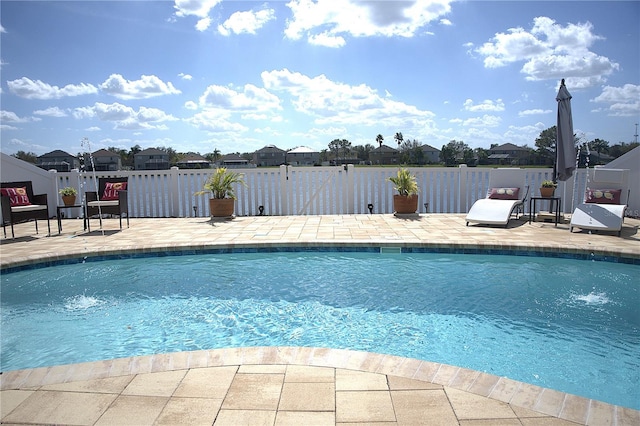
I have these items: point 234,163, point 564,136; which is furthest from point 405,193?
point 234,163

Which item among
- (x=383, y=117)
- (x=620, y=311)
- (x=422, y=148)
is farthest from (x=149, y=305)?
(x=422, y=148)

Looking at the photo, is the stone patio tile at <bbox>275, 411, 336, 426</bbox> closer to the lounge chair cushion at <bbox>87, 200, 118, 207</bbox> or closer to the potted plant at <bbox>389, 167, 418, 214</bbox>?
the lounge chair cushion at <bbox>87, 200, 118, 207</bbox>

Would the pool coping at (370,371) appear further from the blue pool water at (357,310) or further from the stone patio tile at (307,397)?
the blue pool water at (357,310)

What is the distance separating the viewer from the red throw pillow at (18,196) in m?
7.12

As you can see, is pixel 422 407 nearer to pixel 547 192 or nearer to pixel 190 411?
pixel 190 411

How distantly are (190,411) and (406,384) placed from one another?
107cm

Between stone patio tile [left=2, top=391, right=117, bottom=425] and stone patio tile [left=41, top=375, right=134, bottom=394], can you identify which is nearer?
stone patio tile [left=2, top=391, right=117, bottom=425]

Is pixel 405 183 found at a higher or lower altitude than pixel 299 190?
higher

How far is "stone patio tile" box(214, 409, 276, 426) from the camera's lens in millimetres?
1906

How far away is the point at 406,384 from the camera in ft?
7.27

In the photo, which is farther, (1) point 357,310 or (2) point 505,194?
(2) point 505,194

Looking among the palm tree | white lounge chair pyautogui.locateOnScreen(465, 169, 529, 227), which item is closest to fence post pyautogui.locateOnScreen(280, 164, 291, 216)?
white lounge chair pyautogui.locateOnScreen(465, 169, 529, 227)

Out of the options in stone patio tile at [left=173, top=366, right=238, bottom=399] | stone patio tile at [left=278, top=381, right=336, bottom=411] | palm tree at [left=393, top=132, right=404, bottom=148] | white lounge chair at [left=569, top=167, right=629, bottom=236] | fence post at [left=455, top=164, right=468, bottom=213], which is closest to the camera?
stone patio tile at [left=278, top=381, right=336, bottom=411]

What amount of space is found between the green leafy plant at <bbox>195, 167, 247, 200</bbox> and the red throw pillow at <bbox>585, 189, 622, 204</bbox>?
631cm
